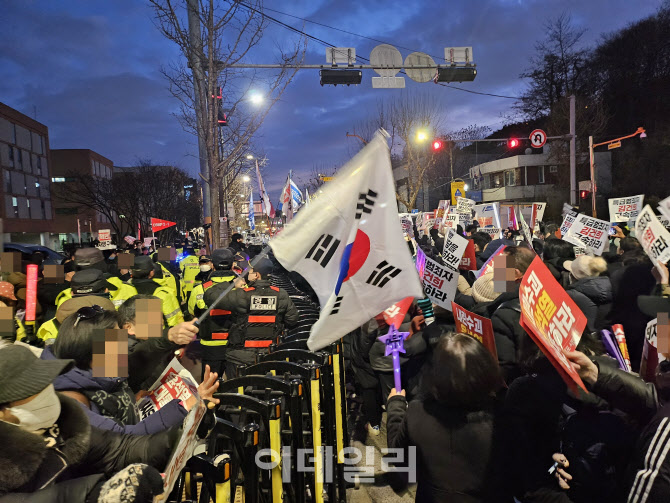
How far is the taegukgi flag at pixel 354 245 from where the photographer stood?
2.71 metres

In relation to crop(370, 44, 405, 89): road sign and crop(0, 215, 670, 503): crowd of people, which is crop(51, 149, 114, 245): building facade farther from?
crop(0, 215, 670, 503): crowd of people

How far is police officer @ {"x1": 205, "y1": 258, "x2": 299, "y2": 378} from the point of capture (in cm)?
563

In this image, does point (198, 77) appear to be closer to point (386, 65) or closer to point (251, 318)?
point (386, 65)

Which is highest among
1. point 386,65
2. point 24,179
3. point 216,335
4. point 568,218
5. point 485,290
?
point 24,179

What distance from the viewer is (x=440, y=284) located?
457cm

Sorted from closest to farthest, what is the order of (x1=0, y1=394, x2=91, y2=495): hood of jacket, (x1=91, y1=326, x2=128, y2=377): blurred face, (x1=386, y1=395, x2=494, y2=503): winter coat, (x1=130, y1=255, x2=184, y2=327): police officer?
(x1=0, y1=394, x2=91, y2=495): hood of jacket < (x1=386, y1=395, x2=494, y2=503): winter coat < (x1=91, y1=326, x2=128, y2=377): blurred face < (x1=130, y1=255, x2=184, y2=327): police officer

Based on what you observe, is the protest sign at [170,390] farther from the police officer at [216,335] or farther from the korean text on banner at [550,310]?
the police officer at [216,335]

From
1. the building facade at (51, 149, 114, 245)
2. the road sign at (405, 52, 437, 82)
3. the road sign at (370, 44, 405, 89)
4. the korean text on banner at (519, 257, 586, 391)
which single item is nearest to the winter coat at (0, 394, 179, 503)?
the korean text on banner at (519, 257, 586, 391)

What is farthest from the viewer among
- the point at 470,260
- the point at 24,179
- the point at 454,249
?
the point at 24,179

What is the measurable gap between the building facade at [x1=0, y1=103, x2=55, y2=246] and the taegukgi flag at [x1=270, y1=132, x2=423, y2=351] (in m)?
53.8

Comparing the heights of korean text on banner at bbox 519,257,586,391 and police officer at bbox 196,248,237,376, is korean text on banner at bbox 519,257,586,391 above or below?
above

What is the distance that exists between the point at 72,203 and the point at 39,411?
72710 mm

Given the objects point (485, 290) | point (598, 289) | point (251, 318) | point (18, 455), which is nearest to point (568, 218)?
point (598, 289)

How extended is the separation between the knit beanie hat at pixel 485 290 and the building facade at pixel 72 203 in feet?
223
